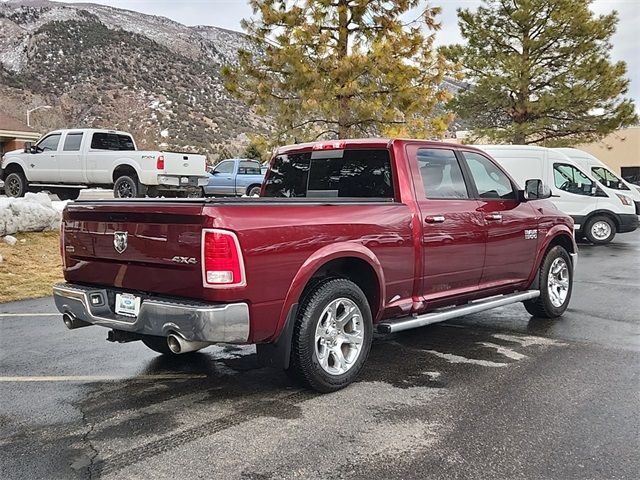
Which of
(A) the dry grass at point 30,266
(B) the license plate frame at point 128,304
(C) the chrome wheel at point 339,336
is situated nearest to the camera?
(B) the license plate frame at point 128,304

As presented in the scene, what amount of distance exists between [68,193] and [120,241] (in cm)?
1397

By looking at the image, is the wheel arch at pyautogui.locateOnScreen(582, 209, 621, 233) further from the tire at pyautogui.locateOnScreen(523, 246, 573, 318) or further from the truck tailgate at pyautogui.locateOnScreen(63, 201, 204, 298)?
the truck tailgate at pyautogui.locateOnScreen(63, 201, 204, 298)

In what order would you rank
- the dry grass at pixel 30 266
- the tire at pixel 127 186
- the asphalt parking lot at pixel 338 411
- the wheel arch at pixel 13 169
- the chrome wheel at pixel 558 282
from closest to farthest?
the asphalt parking lot at pixel 338 411 < the chrome wheel at pixel 558 282 < the dry grass at pixel 30 266 < the tire at pixel 127 186 < the wheel arch at pixel 13 169

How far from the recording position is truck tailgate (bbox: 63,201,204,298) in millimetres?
3943

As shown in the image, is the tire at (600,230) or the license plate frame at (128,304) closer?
the license plate frame at (128,304)

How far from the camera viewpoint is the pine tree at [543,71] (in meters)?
24.8

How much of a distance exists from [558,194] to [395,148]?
11.7 metres

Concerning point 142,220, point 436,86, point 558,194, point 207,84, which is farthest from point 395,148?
point 207,84

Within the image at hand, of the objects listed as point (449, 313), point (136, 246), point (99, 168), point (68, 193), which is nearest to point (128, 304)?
point (136, 246)

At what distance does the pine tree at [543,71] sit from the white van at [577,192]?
33.3 ft

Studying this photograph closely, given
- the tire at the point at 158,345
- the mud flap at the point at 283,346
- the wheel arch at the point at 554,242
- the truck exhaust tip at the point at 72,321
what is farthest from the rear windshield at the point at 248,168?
the mud flap at the point at 283,346

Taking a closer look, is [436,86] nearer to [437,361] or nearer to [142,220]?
[437,361]

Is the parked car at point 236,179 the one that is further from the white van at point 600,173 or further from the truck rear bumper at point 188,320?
the truck rear bumper at point 188,320

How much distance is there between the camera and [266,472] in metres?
3.26
